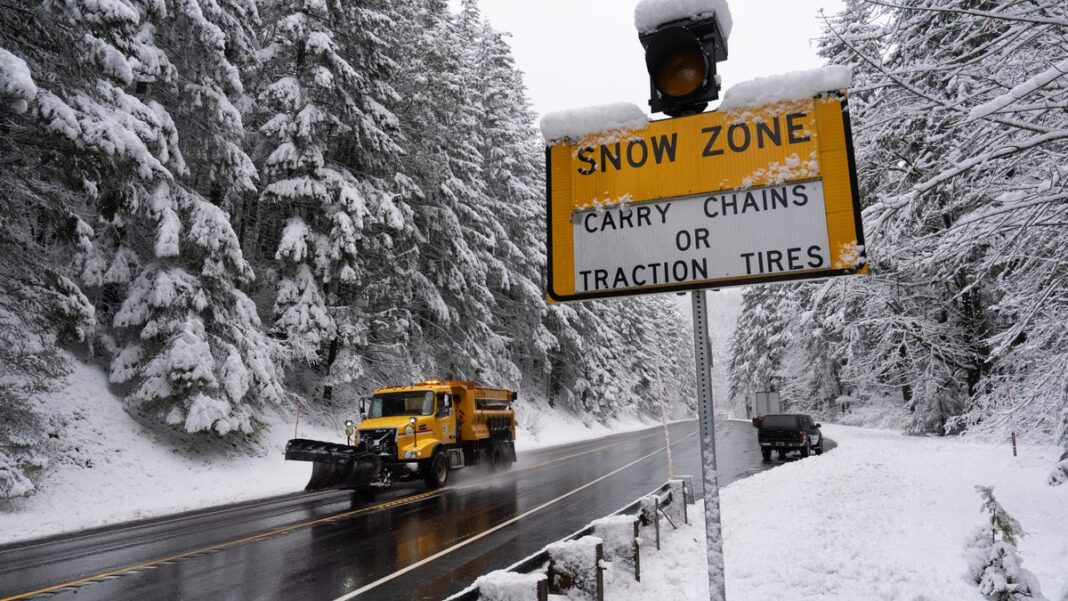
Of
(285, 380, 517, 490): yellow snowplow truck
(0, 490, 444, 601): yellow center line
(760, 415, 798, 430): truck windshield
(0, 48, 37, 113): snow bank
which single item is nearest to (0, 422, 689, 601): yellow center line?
(0, 490, 444, 601): yellow center line

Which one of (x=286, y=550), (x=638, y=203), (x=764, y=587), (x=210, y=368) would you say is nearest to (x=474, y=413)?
(x=210, y=368)

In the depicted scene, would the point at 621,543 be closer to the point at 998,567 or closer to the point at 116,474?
the point at 998,567

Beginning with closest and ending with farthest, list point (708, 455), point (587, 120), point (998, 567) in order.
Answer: point (708, 455), point (587, 120), point (998, 567)

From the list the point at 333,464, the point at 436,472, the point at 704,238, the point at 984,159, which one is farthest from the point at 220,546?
the point at 984,159

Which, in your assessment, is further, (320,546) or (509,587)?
(320,546)

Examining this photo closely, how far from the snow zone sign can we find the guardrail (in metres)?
2.57

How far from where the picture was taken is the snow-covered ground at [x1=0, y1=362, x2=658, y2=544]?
1238cm

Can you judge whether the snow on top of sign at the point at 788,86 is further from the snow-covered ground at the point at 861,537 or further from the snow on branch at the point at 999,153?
the snow-covered ground at the point at 861,537

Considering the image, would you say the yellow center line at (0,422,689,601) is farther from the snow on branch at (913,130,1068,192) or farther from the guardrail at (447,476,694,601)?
the snow on branch at (913,130,1068,192)

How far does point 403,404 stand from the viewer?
16.8 meters

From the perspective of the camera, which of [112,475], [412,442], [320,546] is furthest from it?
[412,442]

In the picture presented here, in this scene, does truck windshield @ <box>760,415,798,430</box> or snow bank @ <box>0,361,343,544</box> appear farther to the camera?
truck windshield @ <box>760,415,798,430</box>

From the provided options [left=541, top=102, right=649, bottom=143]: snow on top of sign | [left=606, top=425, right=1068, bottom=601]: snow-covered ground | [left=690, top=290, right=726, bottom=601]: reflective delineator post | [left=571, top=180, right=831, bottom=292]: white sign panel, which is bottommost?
[left=606, top=425, right=1068, bottom=601]: snow-covered ground

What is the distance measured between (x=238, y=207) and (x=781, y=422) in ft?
71.4
